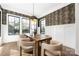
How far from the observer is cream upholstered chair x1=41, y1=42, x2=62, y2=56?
1763mm

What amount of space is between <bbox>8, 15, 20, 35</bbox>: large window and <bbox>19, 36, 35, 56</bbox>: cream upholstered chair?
15cm

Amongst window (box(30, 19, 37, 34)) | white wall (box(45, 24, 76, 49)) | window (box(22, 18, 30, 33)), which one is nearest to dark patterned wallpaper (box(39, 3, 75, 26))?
white wall (box(45, 24, 76, 49))

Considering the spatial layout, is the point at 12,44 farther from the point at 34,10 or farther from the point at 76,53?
the point at 76,53

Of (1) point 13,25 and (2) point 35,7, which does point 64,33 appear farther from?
(1) point 13,25

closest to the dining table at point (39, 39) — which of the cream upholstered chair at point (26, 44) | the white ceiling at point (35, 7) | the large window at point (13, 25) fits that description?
the cream upholstered chair at point (26, 44)

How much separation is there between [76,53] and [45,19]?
Answer: 0.74 metres

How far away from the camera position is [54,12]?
1797 mm

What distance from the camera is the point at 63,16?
1.73 meters

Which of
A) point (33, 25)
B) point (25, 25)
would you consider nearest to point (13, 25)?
point (25, 25)

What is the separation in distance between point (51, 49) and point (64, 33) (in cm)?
33

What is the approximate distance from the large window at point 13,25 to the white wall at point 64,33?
19.2 inches

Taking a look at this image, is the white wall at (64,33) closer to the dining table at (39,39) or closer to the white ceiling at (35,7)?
the dining table at (39,39)

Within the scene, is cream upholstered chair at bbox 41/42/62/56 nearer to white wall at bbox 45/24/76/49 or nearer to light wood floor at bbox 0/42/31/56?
white wall at bbox 45/24/76/49

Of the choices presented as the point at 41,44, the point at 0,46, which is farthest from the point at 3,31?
the point at 41,44
